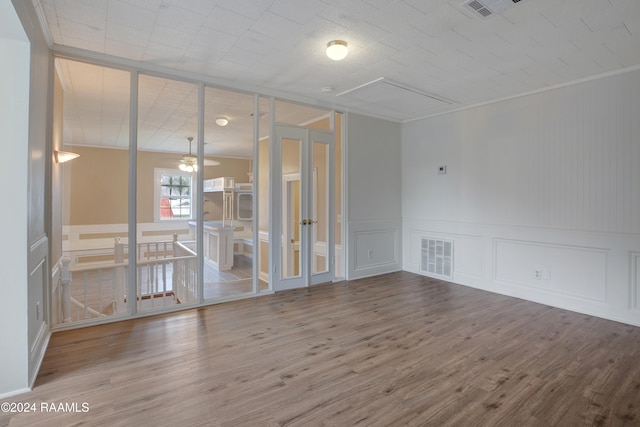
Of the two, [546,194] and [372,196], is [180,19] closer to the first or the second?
[372,196]

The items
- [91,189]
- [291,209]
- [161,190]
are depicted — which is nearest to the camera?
[291,209]

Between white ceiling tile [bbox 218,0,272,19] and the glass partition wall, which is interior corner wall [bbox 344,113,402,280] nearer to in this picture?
the glass partition wall

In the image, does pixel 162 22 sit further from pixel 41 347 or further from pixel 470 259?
pixel 470 259

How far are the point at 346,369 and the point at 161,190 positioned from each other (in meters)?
7.62

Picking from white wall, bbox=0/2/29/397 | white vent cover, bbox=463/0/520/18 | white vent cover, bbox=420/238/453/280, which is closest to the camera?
white wall, bbox=0/2/29/397

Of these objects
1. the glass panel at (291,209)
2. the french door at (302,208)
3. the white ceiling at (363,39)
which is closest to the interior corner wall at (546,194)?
the white ceiling at (363,39)

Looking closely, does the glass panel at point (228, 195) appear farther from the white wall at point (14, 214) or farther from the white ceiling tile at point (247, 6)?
the white wall at point (14, 214)

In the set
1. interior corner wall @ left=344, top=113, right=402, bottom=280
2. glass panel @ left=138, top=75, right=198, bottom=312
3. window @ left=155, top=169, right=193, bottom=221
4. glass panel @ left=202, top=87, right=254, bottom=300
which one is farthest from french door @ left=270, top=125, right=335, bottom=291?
window @ left=155, top=169, right=193, bottom=221

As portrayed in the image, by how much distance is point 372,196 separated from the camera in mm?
5512

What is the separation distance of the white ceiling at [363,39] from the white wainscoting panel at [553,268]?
6.77 ft

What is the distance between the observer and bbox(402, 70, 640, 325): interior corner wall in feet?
11.6

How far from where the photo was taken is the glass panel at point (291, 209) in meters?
4.66

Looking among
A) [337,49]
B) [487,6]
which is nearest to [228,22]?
[337,49]

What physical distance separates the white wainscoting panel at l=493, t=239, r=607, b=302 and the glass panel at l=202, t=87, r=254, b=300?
142 inches
